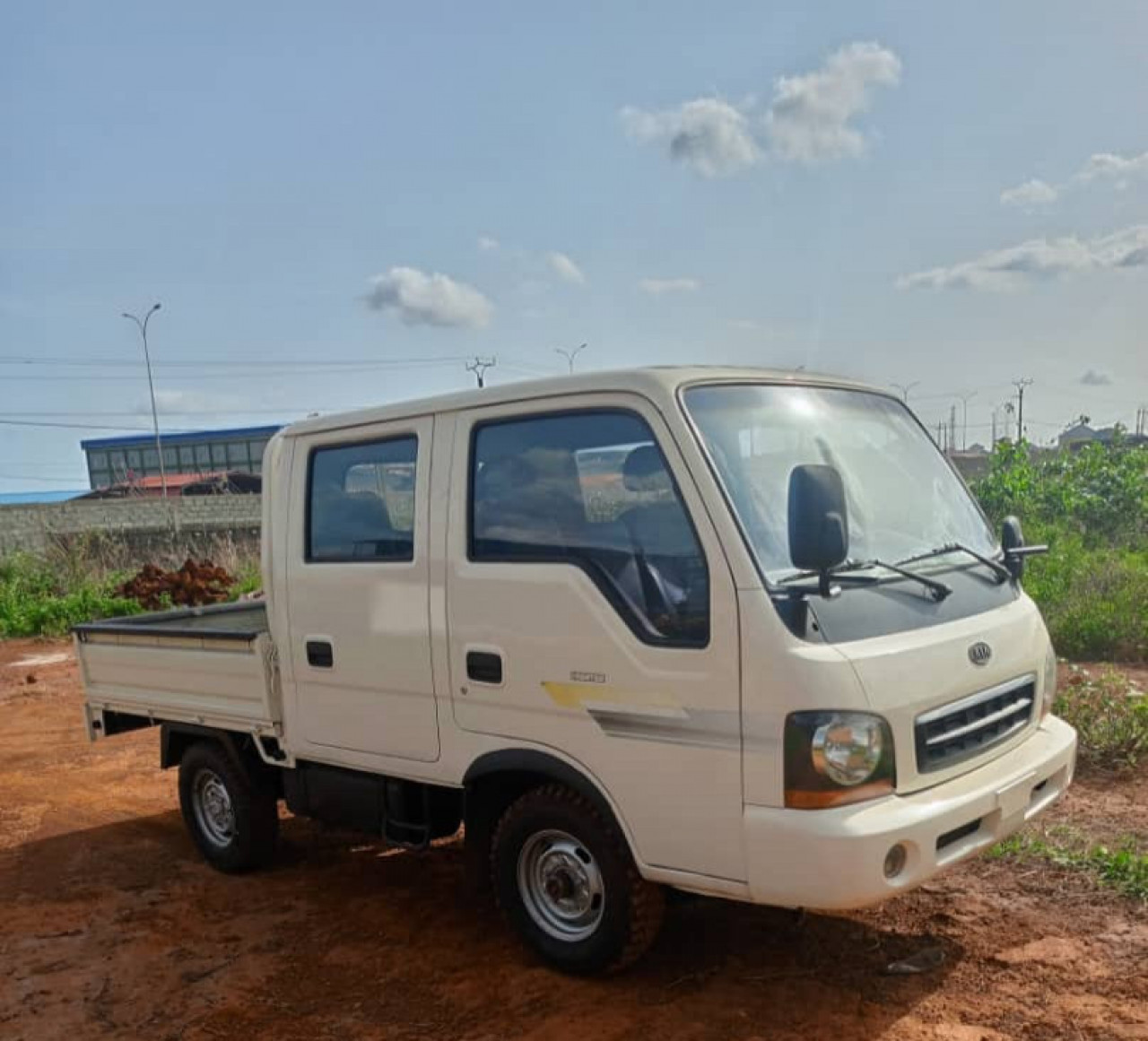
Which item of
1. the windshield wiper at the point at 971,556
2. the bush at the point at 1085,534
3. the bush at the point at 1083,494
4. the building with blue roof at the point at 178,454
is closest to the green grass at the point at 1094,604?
the bush at the point at 1085,534

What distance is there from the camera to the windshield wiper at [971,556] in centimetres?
392

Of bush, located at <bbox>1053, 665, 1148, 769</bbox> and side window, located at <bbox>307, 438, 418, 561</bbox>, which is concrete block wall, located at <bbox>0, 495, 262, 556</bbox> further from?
bush, located at <bbox>1053, 665, 1148, 769</bbox>

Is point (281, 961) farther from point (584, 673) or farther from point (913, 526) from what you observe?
point (913, 526)

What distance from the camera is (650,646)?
353 centimetres

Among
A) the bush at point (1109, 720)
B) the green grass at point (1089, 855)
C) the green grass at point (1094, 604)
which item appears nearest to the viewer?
the green grass at point (1089, 855)

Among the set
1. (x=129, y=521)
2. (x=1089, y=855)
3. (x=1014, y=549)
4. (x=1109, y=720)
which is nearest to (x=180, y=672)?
(x=1014, y=549)

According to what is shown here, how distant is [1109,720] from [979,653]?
11.4 feet

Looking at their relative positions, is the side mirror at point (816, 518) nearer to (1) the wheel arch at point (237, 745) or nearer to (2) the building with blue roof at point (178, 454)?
(1) the wheel arch at point (237, 745)

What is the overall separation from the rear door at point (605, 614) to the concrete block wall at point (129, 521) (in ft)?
54.1

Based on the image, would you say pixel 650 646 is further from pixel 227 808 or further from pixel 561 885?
pixel 227 808

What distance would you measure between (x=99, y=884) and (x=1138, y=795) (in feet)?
19.3

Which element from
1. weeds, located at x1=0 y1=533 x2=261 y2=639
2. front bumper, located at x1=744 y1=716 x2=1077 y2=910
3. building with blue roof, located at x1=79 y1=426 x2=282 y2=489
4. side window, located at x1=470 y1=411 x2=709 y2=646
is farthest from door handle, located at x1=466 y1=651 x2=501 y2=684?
building with blue roof, located at x1=79 y1=426 x2=282 y2=489

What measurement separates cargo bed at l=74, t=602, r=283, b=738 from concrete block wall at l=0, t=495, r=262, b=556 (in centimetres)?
1362

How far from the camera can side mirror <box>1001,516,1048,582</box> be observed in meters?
4.30
